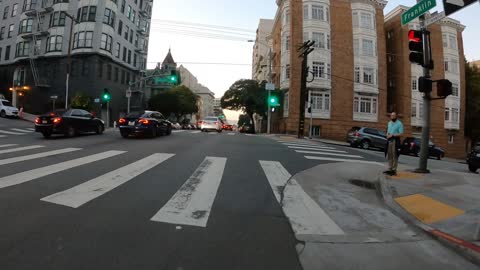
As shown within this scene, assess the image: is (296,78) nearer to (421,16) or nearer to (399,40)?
(399,40)

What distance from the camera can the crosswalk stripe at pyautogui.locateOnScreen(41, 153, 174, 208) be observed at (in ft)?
16.1

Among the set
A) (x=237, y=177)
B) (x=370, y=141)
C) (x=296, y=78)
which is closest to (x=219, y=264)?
(x=237, y=177)

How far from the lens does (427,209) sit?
18.0 ft

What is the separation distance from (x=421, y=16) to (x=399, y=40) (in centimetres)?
3214

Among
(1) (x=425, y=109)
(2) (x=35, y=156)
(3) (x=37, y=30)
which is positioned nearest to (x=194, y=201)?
(2) (x=35, y=156)

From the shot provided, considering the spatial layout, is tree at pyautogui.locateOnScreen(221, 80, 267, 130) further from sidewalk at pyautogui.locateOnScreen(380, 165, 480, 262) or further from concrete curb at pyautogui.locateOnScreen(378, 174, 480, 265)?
concrete curb at pyautogui.locateOnScreen(378, 174, 480, 265)

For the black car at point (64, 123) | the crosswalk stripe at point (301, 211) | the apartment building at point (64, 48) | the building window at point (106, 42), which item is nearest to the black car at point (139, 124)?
the black car at point (64, 123)

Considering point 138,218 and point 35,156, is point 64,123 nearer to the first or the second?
point 35,156

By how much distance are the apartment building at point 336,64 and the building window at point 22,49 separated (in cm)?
3364

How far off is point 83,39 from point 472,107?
5087cm

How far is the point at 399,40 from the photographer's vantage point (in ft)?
123

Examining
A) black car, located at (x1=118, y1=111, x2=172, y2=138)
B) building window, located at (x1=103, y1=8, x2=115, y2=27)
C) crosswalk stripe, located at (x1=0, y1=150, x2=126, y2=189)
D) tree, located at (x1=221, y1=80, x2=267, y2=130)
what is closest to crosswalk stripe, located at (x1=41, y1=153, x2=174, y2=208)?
crosswalk stripe, located at (x1=0, y1=150, x2=126, y2=189)

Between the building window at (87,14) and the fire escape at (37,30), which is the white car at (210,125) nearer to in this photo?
the building window at (87,14)

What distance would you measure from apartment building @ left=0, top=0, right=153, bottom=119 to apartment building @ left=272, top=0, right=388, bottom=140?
21.9 metres
